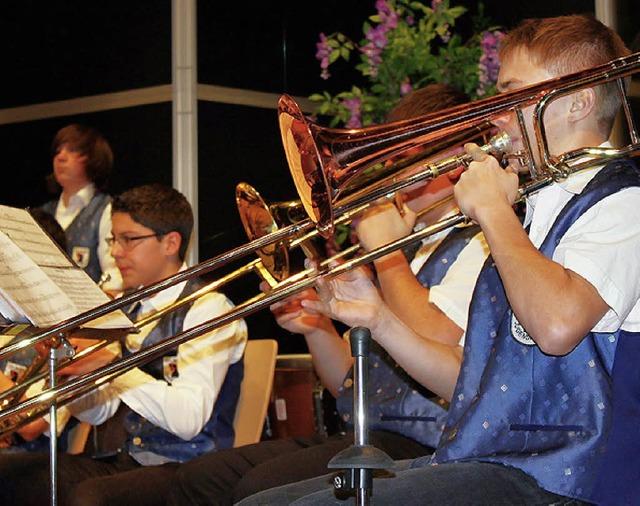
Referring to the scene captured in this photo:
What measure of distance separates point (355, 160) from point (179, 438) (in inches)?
55.8

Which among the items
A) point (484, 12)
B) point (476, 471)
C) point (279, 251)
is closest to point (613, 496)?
point (476, 471)

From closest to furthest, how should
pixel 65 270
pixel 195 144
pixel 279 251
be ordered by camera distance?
pixel 65 270, pixel 279 251, pixel 195 144

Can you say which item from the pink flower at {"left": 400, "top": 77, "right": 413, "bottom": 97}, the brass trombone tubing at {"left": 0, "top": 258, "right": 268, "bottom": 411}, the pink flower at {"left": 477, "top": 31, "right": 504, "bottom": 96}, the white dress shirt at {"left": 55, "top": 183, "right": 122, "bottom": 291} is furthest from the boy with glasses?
the white dress shirt at {"left": 55, "top": 183, "right": 122, "bottom": 291}

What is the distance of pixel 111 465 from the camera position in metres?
3.12

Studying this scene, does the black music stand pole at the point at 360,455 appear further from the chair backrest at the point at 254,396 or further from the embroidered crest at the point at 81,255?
the embroidered crest at the point at 81,255

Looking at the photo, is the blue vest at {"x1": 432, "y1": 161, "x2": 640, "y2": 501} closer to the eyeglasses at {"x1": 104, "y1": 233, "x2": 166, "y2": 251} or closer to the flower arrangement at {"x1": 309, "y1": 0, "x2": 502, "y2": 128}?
the eyeglasses at {"x1": 104, "y1": 233, "x2": 166, "y2": 251}

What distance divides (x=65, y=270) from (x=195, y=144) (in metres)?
2.72

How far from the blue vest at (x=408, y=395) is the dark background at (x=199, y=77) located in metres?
2.36

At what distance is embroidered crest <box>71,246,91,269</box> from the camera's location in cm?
501

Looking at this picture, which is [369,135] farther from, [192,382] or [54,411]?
[192,382]

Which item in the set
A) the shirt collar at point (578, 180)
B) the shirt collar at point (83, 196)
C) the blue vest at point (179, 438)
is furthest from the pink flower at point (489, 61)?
the shirt collar at point (83, 196)

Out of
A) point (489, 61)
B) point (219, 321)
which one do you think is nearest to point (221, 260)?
point (219, 321)

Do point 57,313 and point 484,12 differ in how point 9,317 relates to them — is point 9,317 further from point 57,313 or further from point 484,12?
point 484,12

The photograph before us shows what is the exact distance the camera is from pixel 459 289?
245cm
